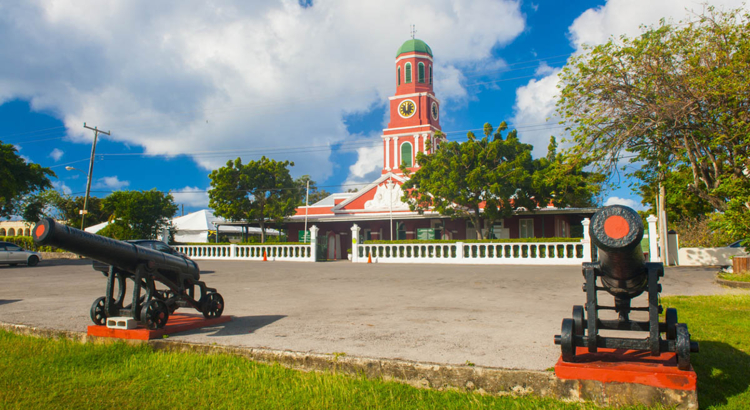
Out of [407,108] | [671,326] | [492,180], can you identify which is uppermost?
[407,108]

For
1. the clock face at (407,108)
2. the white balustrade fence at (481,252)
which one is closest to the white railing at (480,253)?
the white balustrade fence at (481,252)

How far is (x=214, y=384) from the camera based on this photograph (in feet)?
12.5

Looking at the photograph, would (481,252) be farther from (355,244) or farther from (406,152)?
(406,152)

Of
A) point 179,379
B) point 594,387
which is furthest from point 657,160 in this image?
point 179,379

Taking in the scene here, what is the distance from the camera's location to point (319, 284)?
12094mm

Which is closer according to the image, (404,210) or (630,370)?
(630,370)

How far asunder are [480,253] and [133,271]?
18.3 metres

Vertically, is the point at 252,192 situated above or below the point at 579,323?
above

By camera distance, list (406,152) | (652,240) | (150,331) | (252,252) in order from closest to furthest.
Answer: (150,331) → (652,240) → (252,252) → (406,152)

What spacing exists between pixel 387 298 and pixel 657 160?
38.9ft

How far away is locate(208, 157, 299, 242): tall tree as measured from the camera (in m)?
32.2

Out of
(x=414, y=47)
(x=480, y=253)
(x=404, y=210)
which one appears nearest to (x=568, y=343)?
(x=480, y=253)

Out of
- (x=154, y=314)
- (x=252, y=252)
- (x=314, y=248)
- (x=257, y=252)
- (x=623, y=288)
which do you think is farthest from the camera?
(x=252, y=252)

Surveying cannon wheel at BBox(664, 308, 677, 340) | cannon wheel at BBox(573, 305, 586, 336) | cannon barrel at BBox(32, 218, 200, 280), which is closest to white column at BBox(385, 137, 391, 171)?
cannon barrel at BBox(32, 218, 200, 280)
